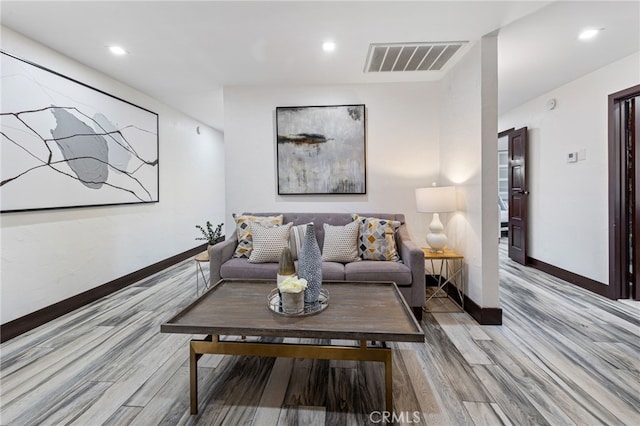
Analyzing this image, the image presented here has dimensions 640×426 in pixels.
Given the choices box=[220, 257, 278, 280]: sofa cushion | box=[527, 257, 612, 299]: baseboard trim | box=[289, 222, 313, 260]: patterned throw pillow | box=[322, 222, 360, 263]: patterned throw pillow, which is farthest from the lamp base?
box=[527, 257, 612, 299]: baseboard trim

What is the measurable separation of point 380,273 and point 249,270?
1172mm

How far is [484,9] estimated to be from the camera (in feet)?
6.72

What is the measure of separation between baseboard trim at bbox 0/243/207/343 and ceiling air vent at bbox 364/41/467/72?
3638 mm

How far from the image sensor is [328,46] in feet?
8.31

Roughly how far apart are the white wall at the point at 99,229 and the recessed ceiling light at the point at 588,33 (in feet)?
15.1

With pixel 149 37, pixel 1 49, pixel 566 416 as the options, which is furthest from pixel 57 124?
pixel 566 416

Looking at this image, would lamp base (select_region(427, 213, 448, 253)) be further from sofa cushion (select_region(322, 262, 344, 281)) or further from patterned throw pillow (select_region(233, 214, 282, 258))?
patterned throw pillow (select_region(233, 214, 282, 258))

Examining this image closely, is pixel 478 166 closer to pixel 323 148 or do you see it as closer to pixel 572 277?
pixel 323 148

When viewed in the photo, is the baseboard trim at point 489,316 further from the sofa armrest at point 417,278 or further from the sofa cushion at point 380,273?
the sofa cushion at point 380,273

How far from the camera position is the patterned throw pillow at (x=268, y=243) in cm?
271

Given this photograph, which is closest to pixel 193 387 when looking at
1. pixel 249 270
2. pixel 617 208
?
pixel 249 270

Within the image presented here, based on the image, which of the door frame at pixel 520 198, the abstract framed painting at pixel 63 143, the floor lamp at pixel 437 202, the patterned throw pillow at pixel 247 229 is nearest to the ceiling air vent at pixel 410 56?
the floor lamp at pixel 437 202

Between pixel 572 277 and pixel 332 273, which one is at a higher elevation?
pixel 332 273

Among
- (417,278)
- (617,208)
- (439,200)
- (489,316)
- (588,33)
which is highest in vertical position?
(588,33)
